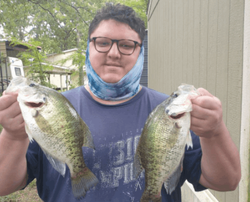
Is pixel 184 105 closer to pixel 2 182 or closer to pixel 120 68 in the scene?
pixel 120 68

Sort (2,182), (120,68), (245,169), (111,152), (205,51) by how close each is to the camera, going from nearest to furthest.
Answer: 1. (2,182)
2. (111,152)
3. (120,68)
4. (245,169)
5. (205,51)

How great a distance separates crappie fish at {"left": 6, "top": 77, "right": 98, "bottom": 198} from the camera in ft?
3.86

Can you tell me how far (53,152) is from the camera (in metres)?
1.21

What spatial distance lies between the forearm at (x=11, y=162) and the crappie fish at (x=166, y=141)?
78 cm

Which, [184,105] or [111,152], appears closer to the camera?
[184,105]

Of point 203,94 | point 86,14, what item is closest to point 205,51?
point 203,94

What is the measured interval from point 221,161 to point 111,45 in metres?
1.13

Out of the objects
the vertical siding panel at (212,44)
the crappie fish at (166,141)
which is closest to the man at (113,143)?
the crappie fish at (166,141)

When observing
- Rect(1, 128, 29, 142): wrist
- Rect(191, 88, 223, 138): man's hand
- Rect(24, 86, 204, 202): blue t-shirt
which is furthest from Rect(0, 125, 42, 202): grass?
Rect(191, 88, 223, 138): man's hand

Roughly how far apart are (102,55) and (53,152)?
0.82m

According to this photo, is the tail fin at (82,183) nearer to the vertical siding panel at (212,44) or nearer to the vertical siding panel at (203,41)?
the vertical siding panel at (212,44)

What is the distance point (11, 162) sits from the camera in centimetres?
135

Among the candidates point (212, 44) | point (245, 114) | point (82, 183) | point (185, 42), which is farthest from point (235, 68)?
point (185, 42)

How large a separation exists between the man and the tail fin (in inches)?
8.3
